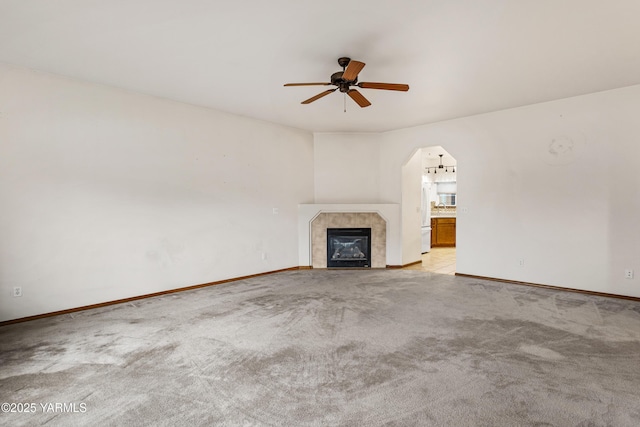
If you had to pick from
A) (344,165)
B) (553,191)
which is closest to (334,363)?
(553,191)

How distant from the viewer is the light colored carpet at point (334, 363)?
1853 millimetres

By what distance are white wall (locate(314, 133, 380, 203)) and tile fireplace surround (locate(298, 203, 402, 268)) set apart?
388mm

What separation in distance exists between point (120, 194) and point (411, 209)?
16.4 feet

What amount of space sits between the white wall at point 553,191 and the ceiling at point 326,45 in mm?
426

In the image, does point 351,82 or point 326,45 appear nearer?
point 326,45

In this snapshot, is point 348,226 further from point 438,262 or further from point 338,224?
point 438,262

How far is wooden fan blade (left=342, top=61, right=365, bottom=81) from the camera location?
265cm

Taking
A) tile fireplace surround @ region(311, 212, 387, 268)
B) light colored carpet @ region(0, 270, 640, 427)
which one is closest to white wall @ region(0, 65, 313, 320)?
light colored carpet @ region(0, 270, 640, 427)

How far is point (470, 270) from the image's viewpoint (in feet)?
17.5

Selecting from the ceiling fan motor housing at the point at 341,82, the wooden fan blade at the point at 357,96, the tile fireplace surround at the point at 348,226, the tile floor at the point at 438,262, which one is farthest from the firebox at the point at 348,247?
the ceiling fan motor housing at the point at 341,82

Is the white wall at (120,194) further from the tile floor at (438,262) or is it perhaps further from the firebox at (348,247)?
the tile floor at (438,262)

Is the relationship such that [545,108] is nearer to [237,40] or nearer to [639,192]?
[639,192]

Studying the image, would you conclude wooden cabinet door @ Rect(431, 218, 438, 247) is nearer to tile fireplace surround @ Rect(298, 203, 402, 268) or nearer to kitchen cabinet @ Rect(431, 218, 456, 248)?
kitchen cabinet @ Rect(431, 218, 456, 248)

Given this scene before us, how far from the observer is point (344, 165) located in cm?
638
